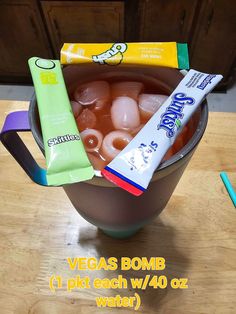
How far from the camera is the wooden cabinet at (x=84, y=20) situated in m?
1.08

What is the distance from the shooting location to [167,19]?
1.12 m

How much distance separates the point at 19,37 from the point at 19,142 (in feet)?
3.89

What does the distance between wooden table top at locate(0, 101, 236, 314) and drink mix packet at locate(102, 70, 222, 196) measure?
0.25m

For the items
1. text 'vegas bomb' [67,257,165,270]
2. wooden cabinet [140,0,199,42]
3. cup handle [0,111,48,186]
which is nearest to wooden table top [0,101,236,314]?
text 'vegas bomb' [67,257,165,270]

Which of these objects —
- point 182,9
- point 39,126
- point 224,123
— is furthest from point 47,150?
point 182,9

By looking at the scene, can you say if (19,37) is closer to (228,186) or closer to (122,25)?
(122,25)

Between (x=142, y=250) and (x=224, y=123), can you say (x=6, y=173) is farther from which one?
(x=224, y=123)

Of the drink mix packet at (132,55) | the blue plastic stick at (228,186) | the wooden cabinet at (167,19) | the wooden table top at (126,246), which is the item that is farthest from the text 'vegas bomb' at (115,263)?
the wooden cabinet at (167,19)

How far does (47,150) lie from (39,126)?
1.5 inches

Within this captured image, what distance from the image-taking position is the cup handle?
251 mm

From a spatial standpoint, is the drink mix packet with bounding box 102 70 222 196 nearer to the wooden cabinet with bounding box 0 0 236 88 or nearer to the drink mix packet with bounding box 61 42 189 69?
the drink mix packet with bounding box 61 42 189 69

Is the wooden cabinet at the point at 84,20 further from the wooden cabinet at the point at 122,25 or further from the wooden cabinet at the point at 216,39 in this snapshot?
the wooden cabinet at the point at 216,39

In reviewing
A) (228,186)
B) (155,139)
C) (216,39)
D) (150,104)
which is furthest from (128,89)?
(216,39)

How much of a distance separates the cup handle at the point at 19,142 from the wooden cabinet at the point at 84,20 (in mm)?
997
